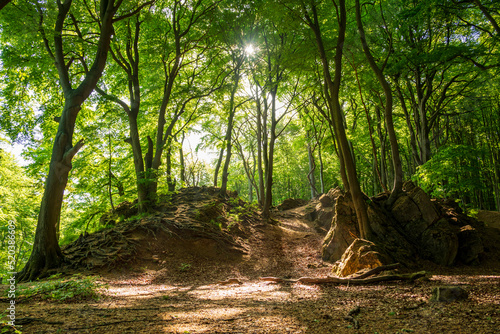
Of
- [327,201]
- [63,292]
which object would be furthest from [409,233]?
[63,292]

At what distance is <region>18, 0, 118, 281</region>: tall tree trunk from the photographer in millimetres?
6676

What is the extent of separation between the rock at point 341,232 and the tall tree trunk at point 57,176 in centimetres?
804

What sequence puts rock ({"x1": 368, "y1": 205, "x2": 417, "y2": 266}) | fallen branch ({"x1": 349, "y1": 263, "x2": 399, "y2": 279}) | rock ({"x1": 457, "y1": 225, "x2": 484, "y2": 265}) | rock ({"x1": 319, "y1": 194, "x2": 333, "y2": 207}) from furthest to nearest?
rock ({"x1": 319, "y1": 194, "x2": 333, "y2": 207}) → rock ({"x1": 457, "y1": 225, "x2": 484, "y2": 265}) → rock ({"x1": 368, "y1": 205, "x2": 417, "y2": 266}) → fallen branch ({"x1": 349, "y1": 263, "x2": 399, "y2": 279})

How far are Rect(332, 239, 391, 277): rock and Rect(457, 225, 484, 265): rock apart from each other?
3538mm

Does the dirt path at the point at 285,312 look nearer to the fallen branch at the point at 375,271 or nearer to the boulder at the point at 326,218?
the fallen branch at the point at 375,271

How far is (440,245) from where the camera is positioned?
7.33 metres

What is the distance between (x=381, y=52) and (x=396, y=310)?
12166mm

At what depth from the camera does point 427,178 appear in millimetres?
10211

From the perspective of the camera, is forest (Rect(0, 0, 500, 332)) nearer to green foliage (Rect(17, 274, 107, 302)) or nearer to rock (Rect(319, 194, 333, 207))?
green foliage (Rect(17, 274, 107, 302))

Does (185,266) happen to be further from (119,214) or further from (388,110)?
(388,110)

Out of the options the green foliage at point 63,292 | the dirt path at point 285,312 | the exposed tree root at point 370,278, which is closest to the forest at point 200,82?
the exposed tree root at point 370,278

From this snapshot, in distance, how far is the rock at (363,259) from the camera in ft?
18.9

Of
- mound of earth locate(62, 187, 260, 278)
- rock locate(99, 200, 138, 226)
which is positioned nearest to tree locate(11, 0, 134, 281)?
mound of earth locate(62, 187, 260, 278)

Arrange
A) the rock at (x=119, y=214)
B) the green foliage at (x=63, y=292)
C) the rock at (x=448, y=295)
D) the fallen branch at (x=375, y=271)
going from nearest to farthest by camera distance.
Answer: the rock at (x=448, y=295) < the green foliage at (x=63, y=292) < the fallen branch at (x=375, y=271) < the rock at (x=119, y=214)
